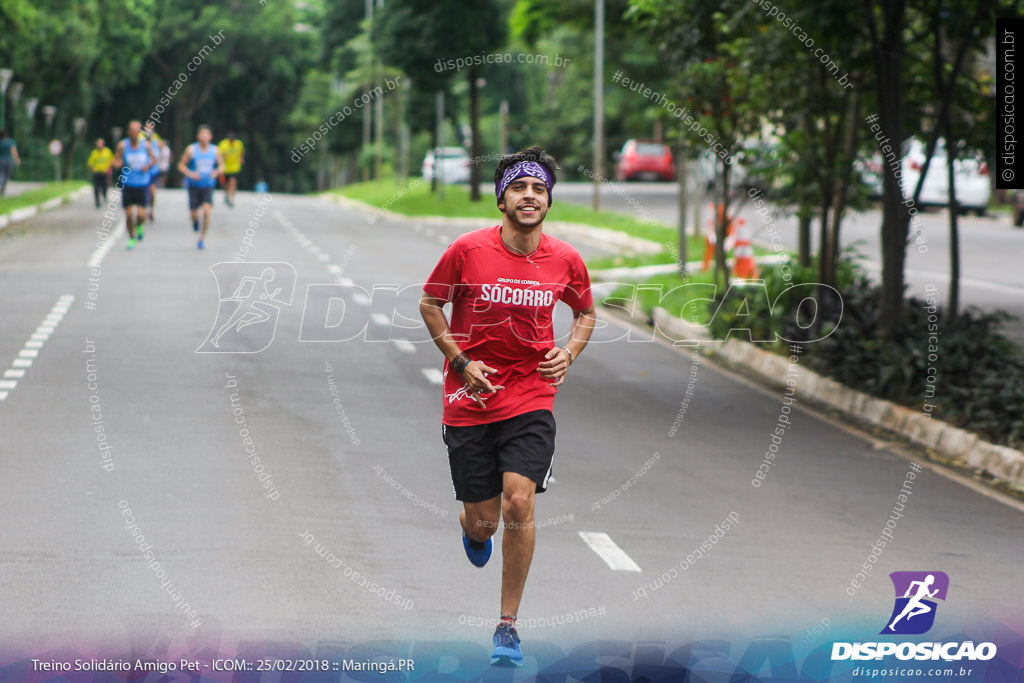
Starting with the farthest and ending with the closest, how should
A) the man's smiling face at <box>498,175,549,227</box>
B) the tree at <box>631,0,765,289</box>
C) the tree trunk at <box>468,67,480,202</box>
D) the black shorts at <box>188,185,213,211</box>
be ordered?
the tree trunk at <box>468,67,480,202</box>
the black shorts at <box>188,185,213,211</box>
the tree at <box>631,0,765,289</box>
the man's smiling face at <box>498,175,549,227</box>

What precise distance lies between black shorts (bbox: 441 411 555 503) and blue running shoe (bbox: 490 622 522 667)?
565 millimetres

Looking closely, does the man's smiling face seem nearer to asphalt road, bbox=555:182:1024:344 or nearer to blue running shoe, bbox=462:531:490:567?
blue running shoe, bbox=462:531:490:567

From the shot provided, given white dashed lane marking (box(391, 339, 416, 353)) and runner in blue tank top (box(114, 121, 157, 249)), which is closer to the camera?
white dashed lane marking (box(391, 339, 416, 353))

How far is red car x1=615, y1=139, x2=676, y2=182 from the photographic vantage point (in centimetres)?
5334

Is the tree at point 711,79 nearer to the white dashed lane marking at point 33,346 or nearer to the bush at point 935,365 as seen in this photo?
the bush at point 935,365

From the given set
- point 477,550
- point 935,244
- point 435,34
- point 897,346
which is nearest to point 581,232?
point 935,244

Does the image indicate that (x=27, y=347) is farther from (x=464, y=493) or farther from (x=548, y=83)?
(x=548, y=83)

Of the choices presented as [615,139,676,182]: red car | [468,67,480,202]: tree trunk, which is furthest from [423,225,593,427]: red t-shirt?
[615,139,676,182]: red car

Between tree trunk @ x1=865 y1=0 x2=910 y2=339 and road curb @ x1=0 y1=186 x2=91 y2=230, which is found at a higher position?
tree trunk @ x1=865 y1=0 x2=910 y2=339

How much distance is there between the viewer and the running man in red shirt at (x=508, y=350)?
18.7ft

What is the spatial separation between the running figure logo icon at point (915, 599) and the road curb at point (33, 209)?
25377 mm

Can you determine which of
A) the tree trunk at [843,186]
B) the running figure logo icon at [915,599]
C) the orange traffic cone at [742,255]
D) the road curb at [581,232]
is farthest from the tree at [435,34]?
the running figure logo icon at [915,599]

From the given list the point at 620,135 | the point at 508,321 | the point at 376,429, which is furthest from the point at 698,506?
the point at 620,135

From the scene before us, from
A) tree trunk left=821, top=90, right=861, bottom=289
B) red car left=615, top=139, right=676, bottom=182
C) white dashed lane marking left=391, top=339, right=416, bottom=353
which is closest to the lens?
tree trunk left=821, top=90, right=861, bottom=289
